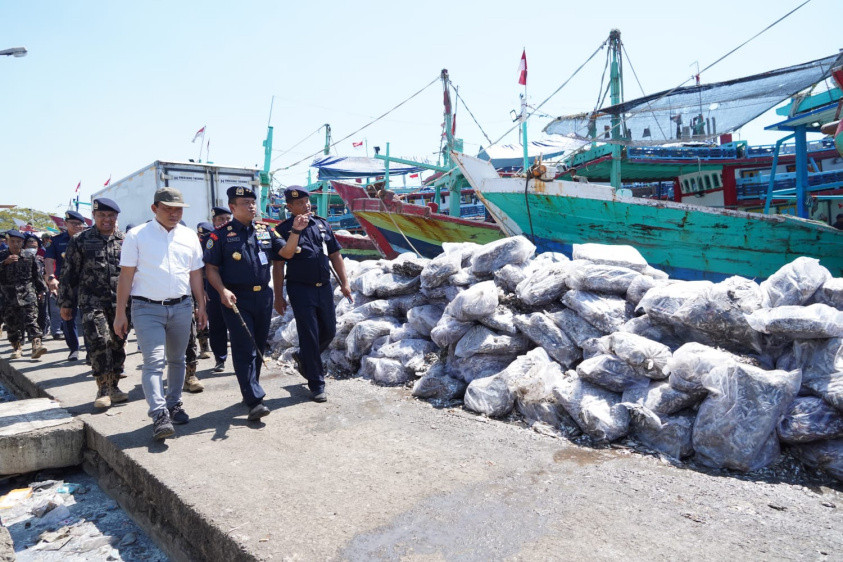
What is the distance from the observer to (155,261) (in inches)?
124

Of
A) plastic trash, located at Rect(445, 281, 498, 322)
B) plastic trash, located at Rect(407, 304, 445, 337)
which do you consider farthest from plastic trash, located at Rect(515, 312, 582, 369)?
plastic trash, located at Rect(407, 304, 445, 337)

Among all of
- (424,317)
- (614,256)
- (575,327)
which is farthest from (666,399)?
(424,317)

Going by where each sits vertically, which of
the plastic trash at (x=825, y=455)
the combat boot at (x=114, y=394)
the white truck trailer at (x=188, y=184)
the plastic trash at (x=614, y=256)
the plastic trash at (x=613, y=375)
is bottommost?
the plastic trash at (x=825, y=455)

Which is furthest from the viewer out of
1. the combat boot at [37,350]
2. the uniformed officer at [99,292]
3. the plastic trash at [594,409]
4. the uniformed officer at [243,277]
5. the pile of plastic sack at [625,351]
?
the combat boot at [37,350]

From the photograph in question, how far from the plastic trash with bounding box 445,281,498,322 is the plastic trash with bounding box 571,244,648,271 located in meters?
0.82

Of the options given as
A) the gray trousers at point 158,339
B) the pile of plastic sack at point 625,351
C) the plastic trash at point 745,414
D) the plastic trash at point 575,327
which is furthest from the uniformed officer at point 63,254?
the plastic trash at point 745,414

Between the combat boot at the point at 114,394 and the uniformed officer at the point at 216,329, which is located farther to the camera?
the uniformed officer at the point at 216,329

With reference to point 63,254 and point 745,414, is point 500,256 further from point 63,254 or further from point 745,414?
point 63,254

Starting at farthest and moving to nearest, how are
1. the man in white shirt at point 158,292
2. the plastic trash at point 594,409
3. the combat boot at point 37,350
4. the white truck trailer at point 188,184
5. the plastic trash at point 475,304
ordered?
the white truck trailer at point 188,184, the combat boot at point 37,350, the plastic trash at point 475,304, the man in white shirt at point 158,292, the plastic trash at point 594,409

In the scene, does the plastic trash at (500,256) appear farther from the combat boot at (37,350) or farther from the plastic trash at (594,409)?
the combat boot at (37,350)

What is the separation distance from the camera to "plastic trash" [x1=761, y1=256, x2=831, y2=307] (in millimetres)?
3150

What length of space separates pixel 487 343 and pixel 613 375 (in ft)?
3.19

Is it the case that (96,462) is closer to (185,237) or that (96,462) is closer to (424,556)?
(185,237)

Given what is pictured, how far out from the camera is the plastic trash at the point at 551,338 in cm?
369
